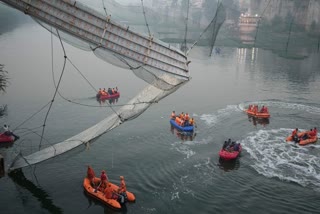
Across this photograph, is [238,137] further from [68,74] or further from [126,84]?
[68,74]

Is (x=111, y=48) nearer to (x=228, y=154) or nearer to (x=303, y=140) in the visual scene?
(x=228, y=154)

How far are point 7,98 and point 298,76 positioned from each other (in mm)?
49971

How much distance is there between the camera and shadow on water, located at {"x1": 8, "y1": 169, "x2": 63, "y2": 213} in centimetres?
2016

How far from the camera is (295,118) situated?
37.8m

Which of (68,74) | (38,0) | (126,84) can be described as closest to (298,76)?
(126,84)

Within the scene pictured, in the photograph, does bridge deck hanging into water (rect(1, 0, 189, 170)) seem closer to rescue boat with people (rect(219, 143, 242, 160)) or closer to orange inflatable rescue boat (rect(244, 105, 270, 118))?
rescue boat with people (rect(219, 143, 242, 160))

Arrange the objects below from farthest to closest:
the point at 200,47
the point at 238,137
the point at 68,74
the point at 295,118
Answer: the point at 200,47
the point at 68,74
the point at 295,118
the point at 238,137

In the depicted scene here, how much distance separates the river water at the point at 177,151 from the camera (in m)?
20.9

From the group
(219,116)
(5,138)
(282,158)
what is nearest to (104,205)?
(5,138)

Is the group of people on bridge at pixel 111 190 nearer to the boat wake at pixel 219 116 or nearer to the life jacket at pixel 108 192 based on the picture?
the life jacket at pixel 108 192

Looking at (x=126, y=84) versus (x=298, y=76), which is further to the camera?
(x=298, y=76)

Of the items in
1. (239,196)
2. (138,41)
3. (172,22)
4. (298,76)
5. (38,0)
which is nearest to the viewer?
(38,0)

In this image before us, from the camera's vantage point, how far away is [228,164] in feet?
85.9

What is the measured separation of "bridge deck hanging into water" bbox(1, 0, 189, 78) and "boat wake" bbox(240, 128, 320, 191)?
12.9m
